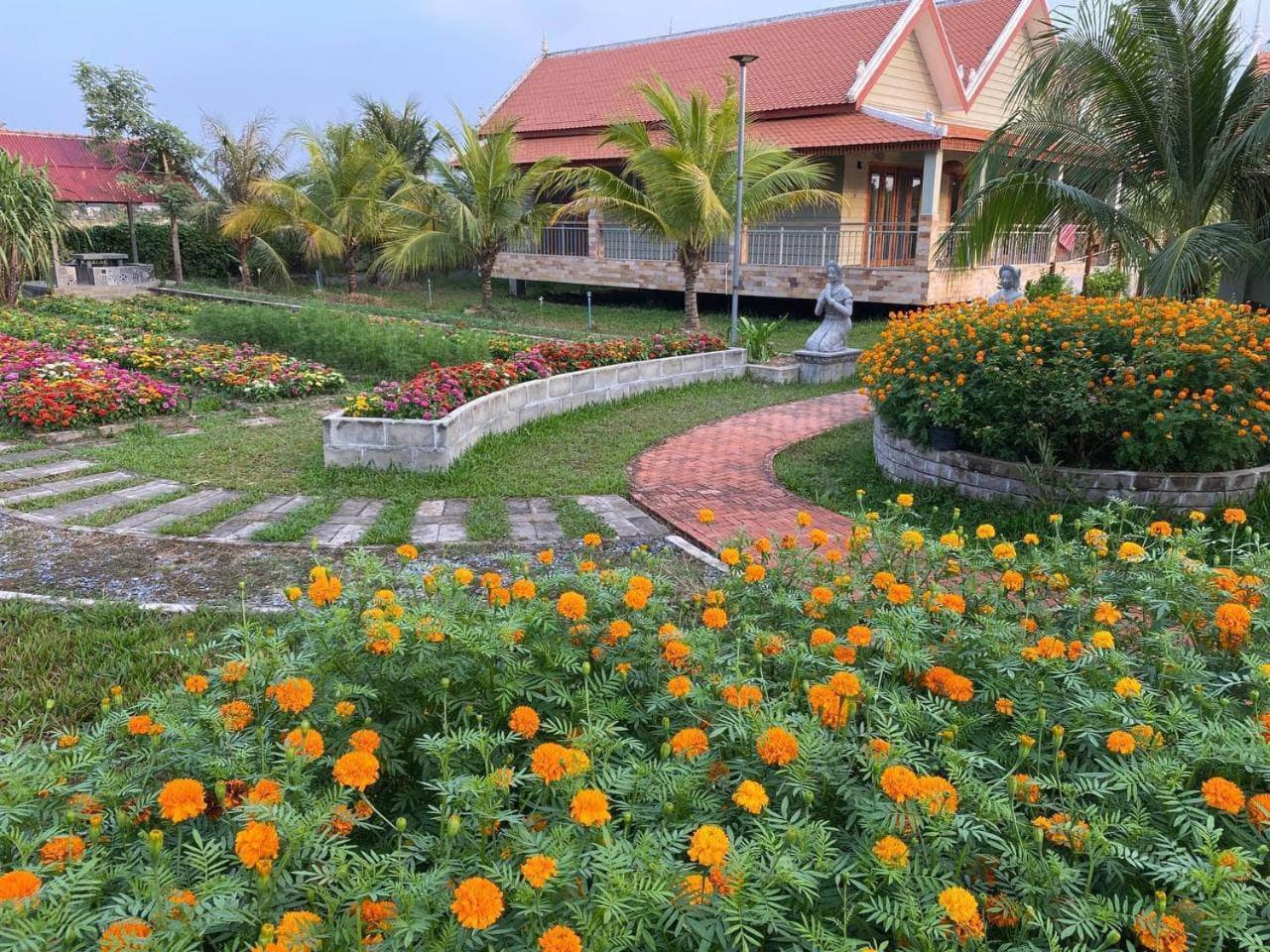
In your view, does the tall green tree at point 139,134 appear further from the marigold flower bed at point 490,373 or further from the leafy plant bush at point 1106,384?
the leafy plant bush at point 1106,384

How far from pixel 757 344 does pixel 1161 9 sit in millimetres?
6416

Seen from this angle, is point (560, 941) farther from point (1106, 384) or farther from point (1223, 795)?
point (1106, 384)

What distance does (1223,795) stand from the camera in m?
1.80

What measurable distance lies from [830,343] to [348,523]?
26.6ft

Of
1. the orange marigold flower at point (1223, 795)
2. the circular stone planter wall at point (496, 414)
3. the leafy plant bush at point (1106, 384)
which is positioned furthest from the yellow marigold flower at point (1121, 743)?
the circular stone planter wall at point (496, 414)

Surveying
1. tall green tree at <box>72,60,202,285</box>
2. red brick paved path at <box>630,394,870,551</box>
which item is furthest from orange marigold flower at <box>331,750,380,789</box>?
tall green tree at <box>72,60,202,285</box>

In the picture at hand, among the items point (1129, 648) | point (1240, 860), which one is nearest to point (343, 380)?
point (1129, 648)

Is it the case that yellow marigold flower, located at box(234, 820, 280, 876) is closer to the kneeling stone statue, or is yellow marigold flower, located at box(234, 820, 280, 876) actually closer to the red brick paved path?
the red brick paved path

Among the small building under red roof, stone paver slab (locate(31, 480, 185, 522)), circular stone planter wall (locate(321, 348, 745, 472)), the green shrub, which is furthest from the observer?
the small building under red roof

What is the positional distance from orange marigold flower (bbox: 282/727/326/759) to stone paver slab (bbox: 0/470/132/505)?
5.76m

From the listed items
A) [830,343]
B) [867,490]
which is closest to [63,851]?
[867,490]

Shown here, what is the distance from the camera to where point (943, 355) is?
275 inches

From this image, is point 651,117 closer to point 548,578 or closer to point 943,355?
point 943,355

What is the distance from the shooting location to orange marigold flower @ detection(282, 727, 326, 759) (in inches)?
75.5
